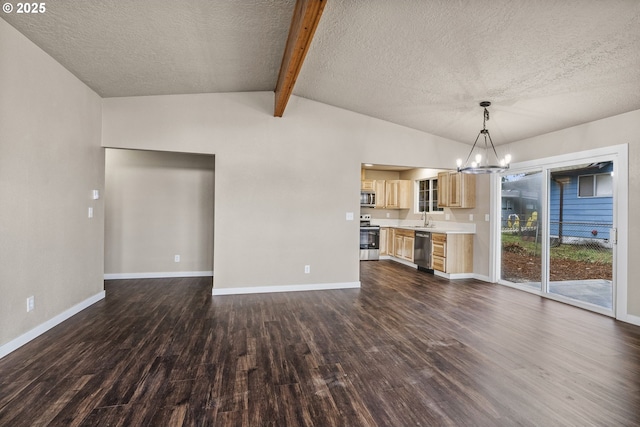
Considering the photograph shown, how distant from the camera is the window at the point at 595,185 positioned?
3.80 m

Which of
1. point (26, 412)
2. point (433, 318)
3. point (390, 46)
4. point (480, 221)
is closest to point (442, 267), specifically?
point (480, 221)

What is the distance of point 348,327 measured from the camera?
318 cm

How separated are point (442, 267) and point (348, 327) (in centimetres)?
332

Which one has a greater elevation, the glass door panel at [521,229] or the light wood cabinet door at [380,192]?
the light wood cabinet door at [380,192]

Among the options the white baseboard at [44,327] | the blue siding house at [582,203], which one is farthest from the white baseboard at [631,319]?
the white baseboard at [44,327]

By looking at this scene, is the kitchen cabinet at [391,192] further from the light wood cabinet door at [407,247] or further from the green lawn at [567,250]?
the green lawn at [567,250]

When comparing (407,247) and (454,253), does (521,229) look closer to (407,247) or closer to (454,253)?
(454,253)

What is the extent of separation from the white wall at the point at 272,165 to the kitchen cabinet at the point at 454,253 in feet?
6.23

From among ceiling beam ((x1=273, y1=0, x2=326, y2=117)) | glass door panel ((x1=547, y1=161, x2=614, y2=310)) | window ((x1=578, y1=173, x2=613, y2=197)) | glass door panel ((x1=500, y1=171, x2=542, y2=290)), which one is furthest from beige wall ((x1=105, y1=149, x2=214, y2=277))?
window ((x1=578, y1=173, x2=613, y2=197))

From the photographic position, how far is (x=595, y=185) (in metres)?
3.94

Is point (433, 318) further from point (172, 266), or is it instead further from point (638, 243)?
point (172, 266)

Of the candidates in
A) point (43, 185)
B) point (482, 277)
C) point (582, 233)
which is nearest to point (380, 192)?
point (482, 277)

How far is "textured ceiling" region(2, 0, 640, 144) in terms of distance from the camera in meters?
2.32

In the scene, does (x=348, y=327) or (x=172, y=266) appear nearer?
(x=348, y=327)
